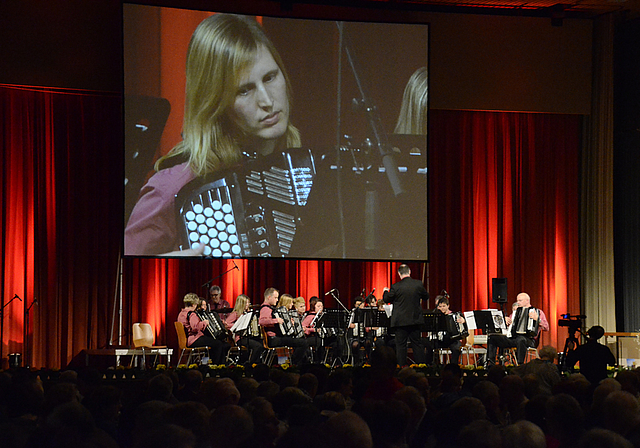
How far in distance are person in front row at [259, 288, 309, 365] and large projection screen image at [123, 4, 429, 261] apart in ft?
3.73

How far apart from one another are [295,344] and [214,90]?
154 inches

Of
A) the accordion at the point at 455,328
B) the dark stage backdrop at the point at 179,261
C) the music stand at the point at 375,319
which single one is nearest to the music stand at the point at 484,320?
the accordion at the point at 455,328

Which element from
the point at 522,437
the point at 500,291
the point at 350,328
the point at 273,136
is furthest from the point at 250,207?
the point at 522,437

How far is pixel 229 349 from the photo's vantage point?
34.6ft

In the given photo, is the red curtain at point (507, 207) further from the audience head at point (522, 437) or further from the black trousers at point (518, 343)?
the audience head at point (522, 437)

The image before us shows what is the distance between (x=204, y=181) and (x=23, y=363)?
3.69m

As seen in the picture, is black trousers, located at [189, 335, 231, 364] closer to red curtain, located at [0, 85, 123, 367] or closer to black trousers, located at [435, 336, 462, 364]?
red curtain, located at [0, 85, 123, 367]

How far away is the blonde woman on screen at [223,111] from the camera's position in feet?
37.5

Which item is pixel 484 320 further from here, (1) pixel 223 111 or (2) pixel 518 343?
(1) pixel 223 111

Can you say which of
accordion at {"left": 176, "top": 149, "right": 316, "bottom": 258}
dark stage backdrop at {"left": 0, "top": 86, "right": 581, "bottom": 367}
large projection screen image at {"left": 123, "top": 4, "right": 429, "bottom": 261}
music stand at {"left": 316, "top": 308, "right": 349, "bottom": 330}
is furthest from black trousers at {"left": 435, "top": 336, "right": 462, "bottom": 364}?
accordion at {"left": 176, "top": 149, "right": 316, "bottom": 258}

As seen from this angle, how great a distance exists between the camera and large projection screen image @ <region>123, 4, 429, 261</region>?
11398mm

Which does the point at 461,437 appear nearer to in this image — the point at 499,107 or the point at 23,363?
the point at 23,363

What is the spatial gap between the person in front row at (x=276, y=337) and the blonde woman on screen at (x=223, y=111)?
4.74 ft

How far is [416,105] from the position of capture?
484 inches
